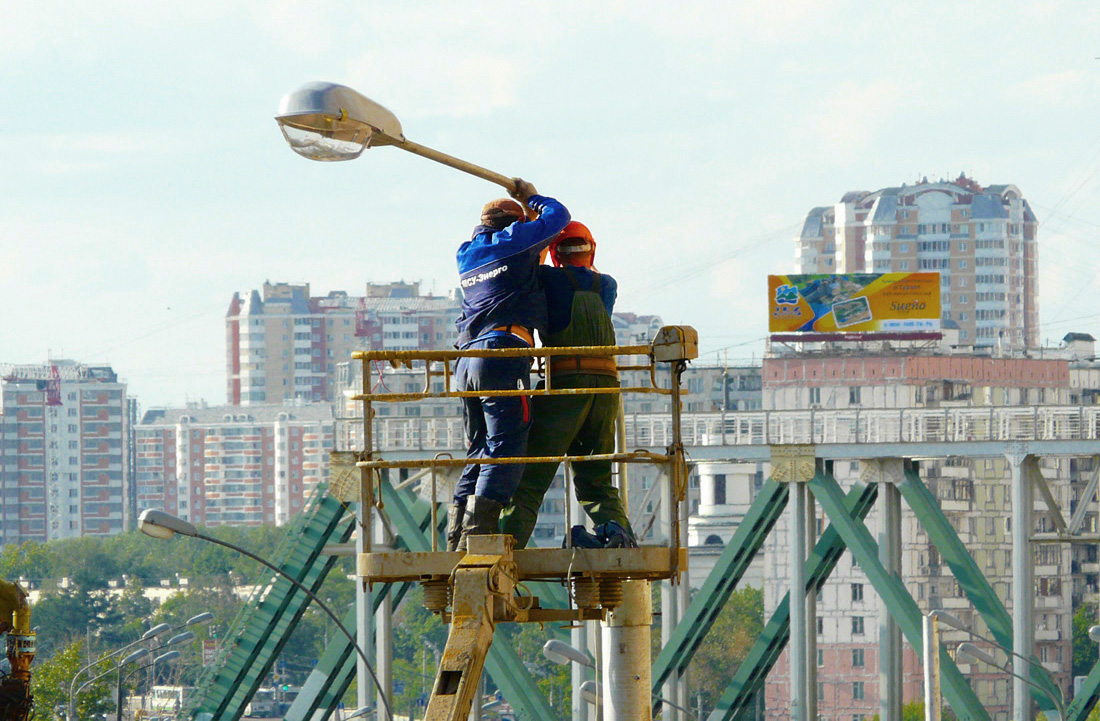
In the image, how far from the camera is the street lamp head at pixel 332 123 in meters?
11.5

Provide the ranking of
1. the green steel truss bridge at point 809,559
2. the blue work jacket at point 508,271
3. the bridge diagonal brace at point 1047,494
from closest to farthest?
the blue work jacket at point 508,271 → the bridge diagonal brace at point 1047,494 → the green steel truss bridge at point 809,559

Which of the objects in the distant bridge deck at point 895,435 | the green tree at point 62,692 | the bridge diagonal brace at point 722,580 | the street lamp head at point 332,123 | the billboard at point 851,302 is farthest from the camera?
the billboard at point 851,302

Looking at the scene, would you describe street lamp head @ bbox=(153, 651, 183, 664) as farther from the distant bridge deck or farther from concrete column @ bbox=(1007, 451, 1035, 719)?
concrete column @ bbox=(1007, 451, 1035, 719)

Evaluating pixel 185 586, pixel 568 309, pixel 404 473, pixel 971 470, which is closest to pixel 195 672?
pixel 185 586

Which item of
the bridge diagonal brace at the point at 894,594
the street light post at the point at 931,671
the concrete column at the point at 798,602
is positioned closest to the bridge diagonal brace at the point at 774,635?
the concrete column at the point at 798,602

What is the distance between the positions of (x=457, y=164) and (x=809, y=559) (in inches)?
948

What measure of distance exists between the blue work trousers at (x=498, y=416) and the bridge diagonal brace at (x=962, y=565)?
20.9 metres

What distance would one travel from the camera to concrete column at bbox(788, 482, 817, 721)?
34.0 meters

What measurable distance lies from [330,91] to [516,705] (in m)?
23.2

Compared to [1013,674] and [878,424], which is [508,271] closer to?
[1013,674]

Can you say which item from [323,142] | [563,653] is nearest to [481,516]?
[323,142]

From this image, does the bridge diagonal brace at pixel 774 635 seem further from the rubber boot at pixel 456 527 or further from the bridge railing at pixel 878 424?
the rubber boot at pixel 456 527

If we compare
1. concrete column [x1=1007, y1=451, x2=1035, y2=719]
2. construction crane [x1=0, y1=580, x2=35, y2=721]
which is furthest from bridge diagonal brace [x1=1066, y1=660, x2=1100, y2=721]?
construction crane [x1=0, y1=580, x2=35, y2=721]

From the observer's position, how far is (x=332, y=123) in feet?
38.1
